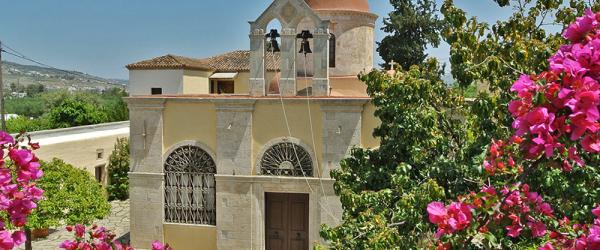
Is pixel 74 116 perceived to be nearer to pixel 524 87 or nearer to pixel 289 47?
pixel 289 47

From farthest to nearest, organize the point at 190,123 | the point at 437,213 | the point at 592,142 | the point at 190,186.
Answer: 1. the point at 190,186
2. the point at 190,123
3. the point at 437,213
4. the point at 592,142

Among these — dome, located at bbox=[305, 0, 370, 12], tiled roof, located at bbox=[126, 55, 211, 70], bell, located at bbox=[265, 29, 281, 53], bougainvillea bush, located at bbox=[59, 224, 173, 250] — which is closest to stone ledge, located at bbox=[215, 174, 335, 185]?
bell, located at bbox=[265, 29, 281, 53]

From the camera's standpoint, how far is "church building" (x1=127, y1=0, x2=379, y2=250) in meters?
13.9

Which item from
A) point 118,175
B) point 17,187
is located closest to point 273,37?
point 17,187

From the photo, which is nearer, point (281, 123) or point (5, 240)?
point (5, 240)

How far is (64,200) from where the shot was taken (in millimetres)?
14805

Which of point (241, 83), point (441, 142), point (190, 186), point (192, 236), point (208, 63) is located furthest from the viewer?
point (208, 63)

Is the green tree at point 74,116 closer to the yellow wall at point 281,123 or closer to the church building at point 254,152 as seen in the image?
the church building at point 254,152

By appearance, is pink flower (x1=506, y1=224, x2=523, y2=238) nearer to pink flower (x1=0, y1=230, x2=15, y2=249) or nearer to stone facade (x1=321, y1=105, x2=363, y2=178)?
pink flower (x1=0, y1=230, x2=15, y2=249)

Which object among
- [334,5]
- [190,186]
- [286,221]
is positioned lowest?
[286,221]

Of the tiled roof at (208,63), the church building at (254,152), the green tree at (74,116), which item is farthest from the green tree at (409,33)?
the green tree at (74,116)

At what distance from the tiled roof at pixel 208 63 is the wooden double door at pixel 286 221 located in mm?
13872

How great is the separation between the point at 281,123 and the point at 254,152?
3.57 feet

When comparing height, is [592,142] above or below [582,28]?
below
